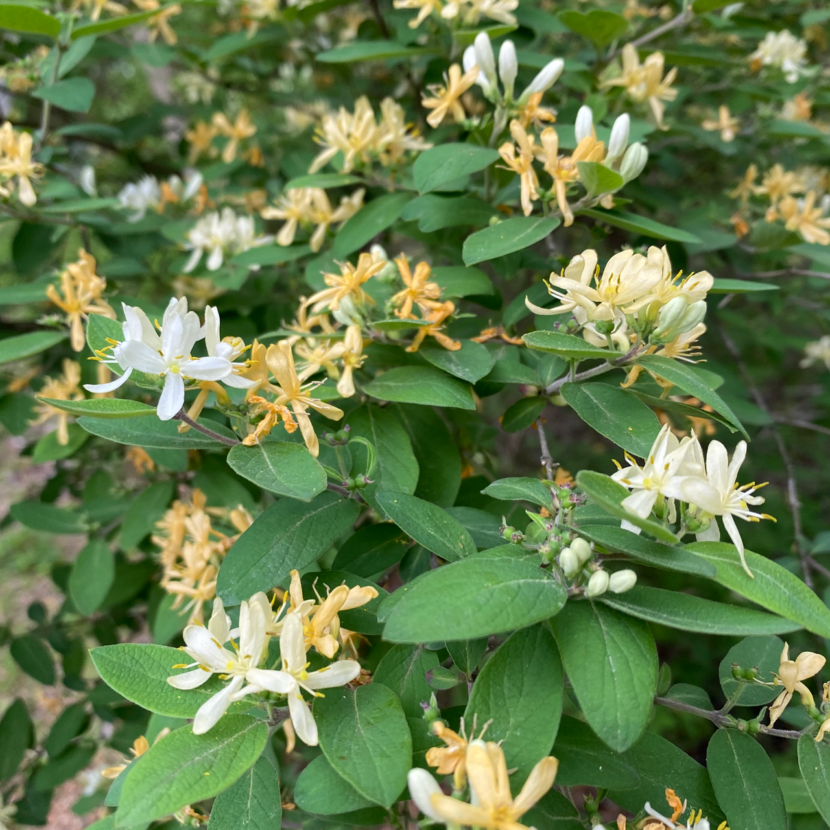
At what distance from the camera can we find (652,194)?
1960 mm

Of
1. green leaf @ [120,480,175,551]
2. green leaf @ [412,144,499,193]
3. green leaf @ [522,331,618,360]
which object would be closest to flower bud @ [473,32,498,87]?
green leaf @ [412,144,499,193]

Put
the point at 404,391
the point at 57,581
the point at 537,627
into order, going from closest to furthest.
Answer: the point at 537,627 → the point at 404,391 → the point at 57,581

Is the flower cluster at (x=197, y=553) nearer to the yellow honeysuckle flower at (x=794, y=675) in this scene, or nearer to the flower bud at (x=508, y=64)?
the yellow honeysuckle flower at (x=794, y=675)

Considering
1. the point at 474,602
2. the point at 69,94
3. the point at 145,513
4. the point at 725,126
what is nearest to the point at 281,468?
the point at 474,602

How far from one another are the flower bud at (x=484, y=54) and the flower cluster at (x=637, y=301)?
2.25ft

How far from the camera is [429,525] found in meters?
0.95

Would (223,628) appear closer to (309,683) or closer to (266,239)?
(309,683)

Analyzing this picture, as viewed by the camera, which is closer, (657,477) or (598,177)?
(657,477)

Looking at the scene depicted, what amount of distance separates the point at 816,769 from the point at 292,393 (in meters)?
0.96

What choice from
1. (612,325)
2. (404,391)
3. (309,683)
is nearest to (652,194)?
(612,325)

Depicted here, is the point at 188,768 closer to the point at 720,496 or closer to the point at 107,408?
the point at 107,408

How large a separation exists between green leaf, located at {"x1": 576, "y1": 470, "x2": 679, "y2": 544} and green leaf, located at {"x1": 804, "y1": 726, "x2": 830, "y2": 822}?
44cm

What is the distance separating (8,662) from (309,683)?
426 cm

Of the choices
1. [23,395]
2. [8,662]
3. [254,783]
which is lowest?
[8,662]
